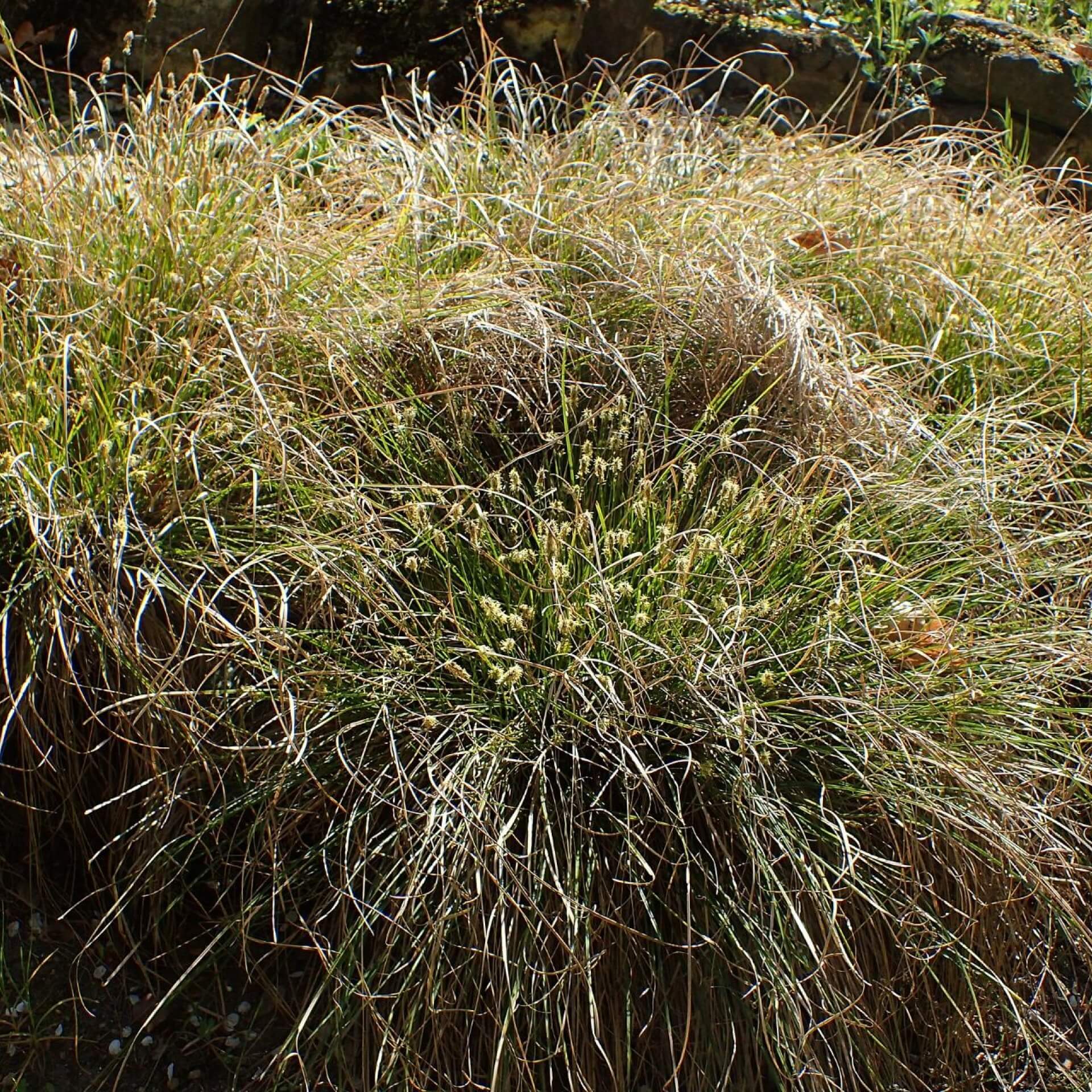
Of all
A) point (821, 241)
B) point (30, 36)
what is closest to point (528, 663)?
point (821, 241)

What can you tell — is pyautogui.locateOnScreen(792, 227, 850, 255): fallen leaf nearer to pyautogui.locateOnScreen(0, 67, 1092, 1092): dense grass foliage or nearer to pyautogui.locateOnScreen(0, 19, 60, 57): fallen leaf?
pyautogui.locateOnScreen(0, 67, 1092, 1092): dense grass foliage

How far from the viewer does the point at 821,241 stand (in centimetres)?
355

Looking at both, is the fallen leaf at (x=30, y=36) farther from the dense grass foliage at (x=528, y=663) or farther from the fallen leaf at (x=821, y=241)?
the fallen leaf at (x=821, y=241)

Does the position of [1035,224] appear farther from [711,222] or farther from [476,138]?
[476,138]

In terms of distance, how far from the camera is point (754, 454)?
2879mm

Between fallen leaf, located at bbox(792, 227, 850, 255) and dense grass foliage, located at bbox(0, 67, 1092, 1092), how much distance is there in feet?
1.89

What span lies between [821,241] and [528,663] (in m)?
1.93

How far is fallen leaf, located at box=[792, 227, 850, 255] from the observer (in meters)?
3.53

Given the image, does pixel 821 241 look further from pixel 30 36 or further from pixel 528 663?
pixel 30 36

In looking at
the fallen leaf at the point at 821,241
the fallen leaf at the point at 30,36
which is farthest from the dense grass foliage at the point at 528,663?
the fallen leaf at the point at 30,36

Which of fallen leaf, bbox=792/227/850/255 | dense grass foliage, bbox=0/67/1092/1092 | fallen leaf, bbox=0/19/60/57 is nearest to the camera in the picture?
dense grass foliage, bbox=0/67/1092/1092

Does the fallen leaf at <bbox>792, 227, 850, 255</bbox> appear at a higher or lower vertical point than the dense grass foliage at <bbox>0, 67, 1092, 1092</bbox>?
higher

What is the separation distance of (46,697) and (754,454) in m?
1.63

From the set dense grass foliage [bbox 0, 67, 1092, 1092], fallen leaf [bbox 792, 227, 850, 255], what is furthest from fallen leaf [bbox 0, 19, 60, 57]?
fallen leaf [bbox 792, 227, 850, 255]
